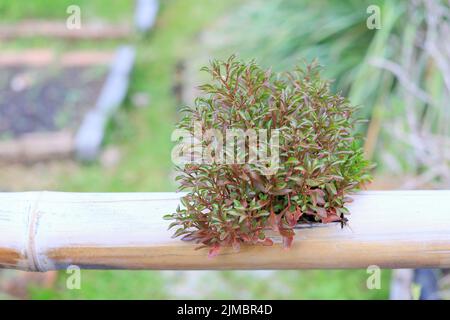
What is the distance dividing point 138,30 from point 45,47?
0.65 m

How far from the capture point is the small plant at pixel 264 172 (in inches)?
45.9

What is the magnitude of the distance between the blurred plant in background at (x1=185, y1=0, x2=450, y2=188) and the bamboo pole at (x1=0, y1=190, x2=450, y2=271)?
1.11m

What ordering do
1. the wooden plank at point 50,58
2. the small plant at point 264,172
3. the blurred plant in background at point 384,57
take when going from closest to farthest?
the small plant at point 264,172 < the blurred plant in background at point 384,57 < the wooden plank at point 50,58

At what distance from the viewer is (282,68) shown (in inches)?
125

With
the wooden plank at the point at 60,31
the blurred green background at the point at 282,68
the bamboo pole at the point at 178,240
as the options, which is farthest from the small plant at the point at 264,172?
the wooden plank at the point at 60,31

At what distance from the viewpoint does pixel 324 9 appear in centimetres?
329

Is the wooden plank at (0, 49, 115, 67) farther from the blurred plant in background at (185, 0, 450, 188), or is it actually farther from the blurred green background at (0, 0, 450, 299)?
the blurred plant in background at (185, 0, 450, 188)

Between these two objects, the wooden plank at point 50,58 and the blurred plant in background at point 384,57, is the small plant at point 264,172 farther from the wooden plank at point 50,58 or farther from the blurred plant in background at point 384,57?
the wooden plank at point 50,58

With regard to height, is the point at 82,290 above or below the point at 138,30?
below

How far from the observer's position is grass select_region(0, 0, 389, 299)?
2562mm

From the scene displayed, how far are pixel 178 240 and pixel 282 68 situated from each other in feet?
6.80

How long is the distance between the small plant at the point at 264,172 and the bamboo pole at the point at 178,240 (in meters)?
0.04

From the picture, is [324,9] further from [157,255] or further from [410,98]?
[157,255]
